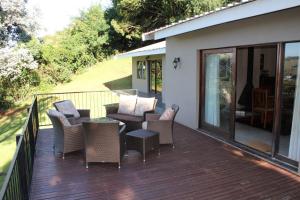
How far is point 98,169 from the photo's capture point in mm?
5238

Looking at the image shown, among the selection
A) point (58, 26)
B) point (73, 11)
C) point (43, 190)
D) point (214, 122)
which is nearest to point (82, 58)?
point (73, 11)

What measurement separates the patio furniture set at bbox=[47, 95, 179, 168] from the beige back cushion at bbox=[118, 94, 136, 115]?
32 centimetres

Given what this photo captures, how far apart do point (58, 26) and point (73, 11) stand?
414cm

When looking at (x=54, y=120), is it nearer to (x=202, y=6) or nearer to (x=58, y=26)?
(x=202, y=6)

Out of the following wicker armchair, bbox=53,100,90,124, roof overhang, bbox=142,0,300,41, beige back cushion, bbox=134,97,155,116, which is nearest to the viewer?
roof overhang, bbox=142,0,300,41

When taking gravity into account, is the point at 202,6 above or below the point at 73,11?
below

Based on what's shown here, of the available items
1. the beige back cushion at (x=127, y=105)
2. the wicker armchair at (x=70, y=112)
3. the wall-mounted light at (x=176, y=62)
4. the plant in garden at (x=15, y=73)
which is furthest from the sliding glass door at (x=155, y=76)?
the wicker armchair at (x=70, y=112)

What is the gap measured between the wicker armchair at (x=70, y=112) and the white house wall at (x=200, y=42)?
2949mm

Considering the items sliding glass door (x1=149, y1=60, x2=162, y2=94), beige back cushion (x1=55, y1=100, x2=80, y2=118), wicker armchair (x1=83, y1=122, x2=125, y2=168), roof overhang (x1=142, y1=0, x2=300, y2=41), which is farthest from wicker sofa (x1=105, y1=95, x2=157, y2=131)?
sliding glass door (x1=149, y1=60, x2=162, y2=94)

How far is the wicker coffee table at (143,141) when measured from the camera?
18.6ft

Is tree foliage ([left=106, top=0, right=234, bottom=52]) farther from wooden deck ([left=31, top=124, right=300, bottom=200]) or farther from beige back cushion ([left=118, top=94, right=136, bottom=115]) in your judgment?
wooden deck ([left=31, top=124, right=300, bottom=200])

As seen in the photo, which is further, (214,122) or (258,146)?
(214,122)

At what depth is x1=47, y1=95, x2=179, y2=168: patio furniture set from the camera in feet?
16.9

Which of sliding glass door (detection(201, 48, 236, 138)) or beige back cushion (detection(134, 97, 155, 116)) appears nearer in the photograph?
sliding glass door (detection(201, 48, 236, 138))
